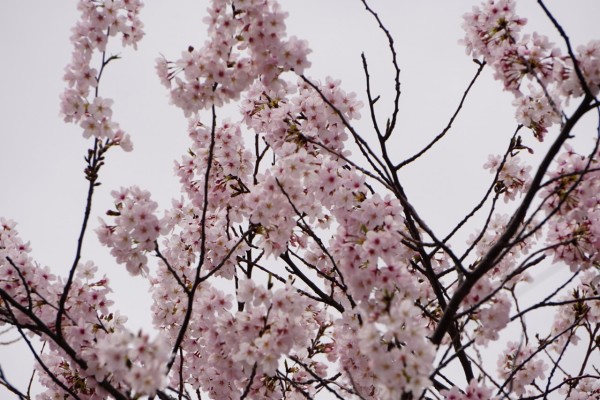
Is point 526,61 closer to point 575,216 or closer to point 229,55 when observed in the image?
point 575,216

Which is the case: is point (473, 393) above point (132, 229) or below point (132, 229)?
below

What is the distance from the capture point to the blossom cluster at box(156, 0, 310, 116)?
3.68m

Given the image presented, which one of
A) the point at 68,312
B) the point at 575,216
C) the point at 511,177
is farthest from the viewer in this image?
the point at 511,177

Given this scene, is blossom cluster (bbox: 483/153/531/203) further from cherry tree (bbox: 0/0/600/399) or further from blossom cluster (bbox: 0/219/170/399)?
blossom cluster (bbox: 0/219/170/399)

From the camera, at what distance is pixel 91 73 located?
382 cm

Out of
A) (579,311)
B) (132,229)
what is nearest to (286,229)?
(132,229)

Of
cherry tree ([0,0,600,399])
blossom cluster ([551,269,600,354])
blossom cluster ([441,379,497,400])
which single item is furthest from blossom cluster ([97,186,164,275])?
blossom cluster ([551,269,600,354])

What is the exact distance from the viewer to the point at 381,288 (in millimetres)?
3473

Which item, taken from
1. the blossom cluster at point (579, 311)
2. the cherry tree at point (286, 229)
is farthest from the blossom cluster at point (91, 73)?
the blossom cluster at point (579, 311)

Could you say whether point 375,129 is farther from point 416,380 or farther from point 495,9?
point 416,380

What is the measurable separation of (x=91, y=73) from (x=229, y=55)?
3.27 ft

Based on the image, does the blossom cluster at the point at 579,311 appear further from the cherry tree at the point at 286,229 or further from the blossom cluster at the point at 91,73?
the blossom cluster at the point at 91,73

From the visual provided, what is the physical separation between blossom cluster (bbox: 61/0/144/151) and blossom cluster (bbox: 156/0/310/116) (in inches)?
18.3

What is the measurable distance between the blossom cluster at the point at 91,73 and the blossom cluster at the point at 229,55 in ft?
1.53
